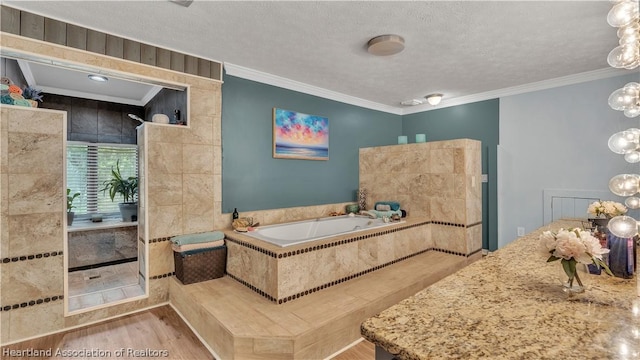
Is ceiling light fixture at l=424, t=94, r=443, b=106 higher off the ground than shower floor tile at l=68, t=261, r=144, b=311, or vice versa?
ceiling light fixture at l=424, t=94, r=443, b=106

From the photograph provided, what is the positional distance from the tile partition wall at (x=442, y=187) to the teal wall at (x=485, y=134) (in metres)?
0.41

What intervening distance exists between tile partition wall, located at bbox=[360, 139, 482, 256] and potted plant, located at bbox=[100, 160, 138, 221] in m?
3.50

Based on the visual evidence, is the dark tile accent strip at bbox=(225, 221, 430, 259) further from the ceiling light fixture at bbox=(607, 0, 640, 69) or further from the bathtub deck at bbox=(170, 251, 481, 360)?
the ceiling light fixture at bbox=(607, 0, 640, 69)

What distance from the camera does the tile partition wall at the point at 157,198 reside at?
2096 millimetres

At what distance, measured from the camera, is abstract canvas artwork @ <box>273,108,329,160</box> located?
3559 millimetres

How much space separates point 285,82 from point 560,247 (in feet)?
10.4

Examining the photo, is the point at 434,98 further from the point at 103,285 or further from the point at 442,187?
the point at 103,285

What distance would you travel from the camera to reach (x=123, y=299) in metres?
2.54

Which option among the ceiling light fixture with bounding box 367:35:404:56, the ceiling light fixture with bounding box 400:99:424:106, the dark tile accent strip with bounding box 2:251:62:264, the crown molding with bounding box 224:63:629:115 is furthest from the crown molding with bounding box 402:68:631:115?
the dark tile accent strip with bounding box 2:251:62:264

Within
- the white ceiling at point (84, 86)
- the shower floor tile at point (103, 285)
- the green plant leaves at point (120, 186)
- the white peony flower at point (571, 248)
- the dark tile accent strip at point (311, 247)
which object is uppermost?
the white ceiling at point (84, 86)

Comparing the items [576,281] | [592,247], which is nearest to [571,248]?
[592,247]

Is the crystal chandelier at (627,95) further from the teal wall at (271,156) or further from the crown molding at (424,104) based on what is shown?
the teal wall at (271,156)

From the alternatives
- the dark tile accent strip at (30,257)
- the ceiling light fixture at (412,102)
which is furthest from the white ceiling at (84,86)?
the ceiling light fixture at (412,102)

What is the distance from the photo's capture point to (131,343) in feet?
6.81
